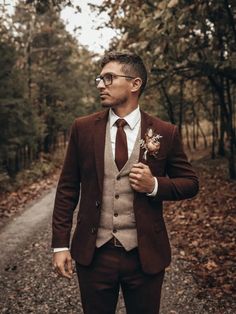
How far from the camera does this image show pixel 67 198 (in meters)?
3.11

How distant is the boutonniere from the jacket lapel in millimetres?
302

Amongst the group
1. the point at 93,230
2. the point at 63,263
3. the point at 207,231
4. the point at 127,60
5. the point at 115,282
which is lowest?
the point at 207,231

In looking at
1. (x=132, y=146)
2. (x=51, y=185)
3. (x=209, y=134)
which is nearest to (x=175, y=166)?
(x=132, y=146)

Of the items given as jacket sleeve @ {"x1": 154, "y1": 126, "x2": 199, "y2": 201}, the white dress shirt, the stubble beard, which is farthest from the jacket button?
the stubble beard

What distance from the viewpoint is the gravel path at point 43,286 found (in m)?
5.84

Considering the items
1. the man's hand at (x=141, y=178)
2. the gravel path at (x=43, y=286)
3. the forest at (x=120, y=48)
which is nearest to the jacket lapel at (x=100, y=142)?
the man's hand at (x=141, y=178)

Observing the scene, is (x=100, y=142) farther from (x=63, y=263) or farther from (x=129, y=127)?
(x=63, y=263)

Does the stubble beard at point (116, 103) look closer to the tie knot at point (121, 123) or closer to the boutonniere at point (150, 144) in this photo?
the tie knot at point (121, 123)

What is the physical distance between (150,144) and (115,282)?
1084 mm

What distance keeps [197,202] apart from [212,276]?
6.14 m

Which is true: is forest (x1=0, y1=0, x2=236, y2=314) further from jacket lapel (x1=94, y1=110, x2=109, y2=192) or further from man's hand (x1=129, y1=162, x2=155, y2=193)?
man's hand (x1=129, y1=162, x2=155, y2=193)

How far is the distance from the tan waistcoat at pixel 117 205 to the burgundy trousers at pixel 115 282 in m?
0.09

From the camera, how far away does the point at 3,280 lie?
23.2 feet

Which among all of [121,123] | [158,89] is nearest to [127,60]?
[121,123]
